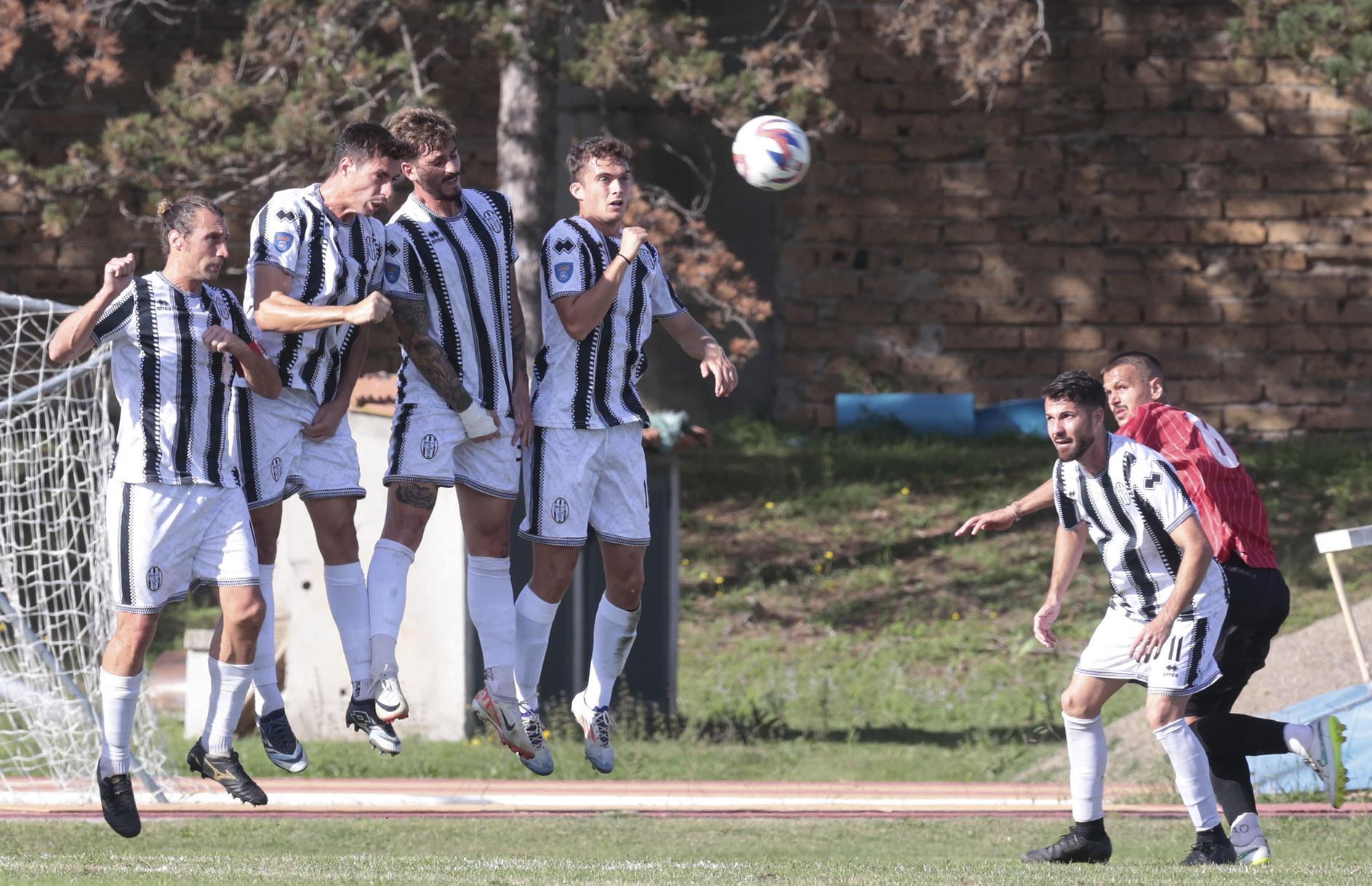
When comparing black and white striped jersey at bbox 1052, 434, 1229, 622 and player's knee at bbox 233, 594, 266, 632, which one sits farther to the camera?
black and white striped jersey at bbox 1052, 434, 1229, 622

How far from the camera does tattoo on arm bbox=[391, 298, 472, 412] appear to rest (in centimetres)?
681

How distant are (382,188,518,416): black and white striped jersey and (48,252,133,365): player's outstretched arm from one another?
100 cm

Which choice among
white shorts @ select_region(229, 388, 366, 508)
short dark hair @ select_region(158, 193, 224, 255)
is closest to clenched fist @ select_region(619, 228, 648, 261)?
white shorts @ select_region(229, 388, 366, 508)

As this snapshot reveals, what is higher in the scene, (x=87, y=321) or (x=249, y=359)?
(x=87, y=321)

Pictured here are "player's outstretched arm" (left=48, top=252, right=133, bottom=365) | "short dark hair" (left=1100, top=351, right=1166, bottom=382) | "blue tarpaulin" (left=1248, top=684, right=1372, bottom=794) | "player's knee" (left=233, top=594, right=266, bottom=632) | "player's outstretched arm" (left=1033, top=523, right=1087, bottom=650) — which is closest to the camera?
"player's outstretched arm" (left=48, top=252, right=133, bottom=365)

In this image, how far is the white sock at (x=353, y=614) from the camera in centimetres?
693

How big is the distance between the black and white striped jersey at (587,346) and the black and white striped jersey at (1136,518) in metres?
1.85

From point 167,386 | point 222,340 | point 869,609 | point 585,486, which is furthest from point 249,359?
point 869,609

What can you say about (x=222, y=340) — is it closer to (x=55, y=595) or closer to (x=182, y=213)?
(x=182, y=213)

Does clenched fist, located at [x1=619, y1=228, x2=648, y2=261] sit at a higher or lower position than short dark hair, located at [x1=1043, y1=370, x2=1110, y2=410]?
higher

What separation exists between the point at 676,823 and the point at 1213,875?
3303 mm

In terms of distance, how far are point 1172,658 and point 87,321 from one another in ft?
14.7

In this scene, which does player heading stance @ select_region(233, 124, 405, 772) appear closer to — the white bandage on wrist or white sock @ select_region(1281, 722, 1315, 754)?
the white bandage on wrist

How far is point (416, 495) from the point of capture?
274 inches
